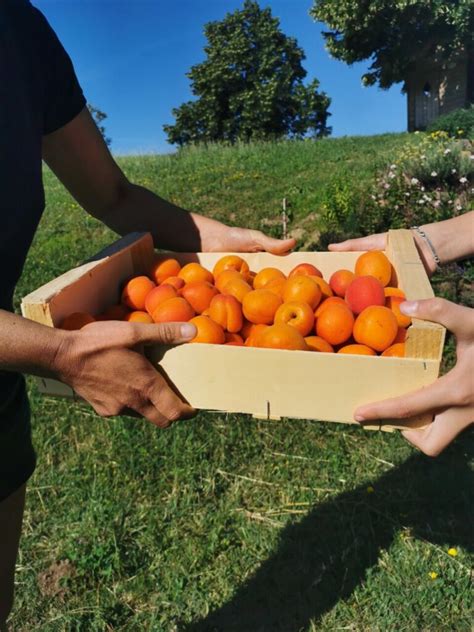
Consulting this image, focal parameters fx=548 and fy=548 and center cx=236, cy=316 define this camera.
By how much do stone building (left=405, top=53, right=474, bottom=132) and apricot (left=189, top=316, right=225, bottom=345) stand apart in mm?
25057

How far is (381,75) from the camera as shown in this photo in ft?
83.2

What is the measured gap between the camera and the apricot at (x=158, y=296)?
160cm

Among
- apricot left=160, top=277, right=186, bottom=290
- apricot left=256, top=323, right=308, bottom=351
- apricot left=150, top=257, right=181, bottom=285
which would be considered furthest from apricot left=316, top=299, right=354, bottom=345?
apricot left=150, top=257, right=181, bottom=285

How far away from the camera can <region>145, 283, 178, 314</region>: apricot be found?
63.1 inches

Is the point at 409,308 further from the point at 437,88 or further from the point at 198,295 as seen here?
the point at 437,88

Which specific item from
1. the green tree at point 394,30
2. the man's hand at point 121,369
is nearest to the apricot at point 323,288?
the man's hand at point 121,369

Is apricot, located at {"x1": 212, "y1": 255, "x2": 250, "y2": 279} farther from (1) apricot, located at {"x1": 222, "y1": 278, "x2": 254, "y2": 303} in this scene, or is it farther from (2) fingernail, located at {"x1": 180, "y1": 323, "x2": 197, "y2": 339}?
(2) fingernail, located at {"x1": 180, "y1": 323, "x2": 197, "y2": 339}

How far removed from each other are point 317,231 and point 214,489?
3.68 meters

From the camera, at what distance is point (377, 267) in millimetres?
1719

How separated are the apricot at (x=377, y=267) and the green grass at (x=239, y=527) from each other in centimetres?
154

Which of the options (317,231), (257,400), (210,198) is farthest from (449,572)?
(210,198)

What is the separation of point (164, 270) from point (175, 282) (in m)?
0.16

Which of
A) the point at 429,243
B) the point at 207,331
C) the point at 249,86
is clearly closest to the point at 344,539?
the point at 429,243

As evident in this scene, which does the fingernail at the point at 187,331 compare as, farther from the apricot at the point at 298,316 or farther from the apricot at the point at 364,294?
the apricot at the point at 364,294
